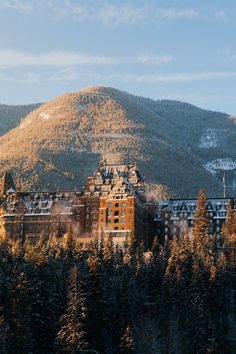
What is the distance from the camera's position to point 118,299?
117625 mm

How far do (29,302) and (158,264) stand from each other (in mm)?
36628

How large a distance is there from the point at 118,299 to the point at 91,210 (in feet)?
168

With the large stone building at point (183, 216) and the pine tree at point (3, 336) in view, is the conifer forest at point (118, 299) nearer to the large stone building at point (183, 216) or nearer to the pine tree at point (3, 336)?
the pine tree at point (3, 336)

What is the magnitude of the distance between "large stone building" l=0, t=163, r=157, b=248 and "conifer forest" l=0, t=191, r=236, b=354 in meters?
16.6

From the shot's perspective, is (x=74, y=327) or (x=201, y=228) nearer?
(x=74, y=327)

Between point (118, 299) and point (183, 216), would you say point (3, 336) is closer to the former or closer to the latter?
point (118, 299)

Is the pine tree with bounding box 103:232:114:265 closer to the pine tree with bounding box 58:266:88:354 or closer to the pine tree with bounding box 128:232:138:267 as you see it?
the pine tree with bounding box 128:232:138:267

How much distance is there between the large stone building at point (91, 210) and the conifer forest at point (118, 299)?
54.4ft

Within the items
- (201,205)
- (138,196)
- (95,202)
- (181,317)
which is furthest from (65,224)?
(181,317)

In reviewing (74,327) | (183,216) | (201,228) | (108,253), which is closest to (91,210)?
(183,216)

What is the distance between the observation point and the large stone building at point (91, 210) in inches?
6314

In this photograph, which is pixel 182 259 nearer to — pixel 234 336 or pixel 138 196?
pixel 234 336

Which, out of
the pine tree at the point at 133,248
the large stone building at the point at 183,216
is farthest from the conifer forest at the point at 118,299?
the large stone building at the point at 183,216

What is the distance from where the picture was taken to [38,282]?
111562 millimetres
